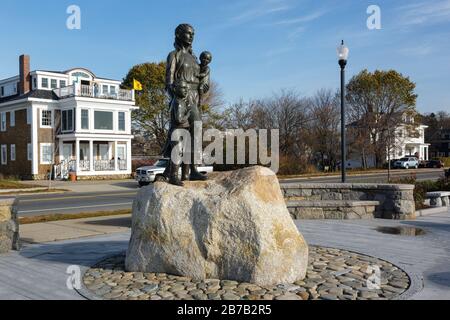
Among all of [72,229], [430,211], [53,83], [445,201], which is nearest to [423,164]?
[53,83]

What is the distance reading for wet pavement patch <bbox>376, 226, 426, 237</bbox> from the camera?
925 cm

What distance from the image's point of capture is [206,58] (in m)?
7.54

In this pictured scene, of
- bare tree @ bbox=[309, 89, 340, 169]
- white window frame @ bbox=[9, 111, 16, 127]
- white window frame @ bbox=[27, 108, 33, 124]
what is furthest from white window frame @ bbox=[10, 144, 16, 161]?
bare tree @ bbox=[309, 89, 340, 169]

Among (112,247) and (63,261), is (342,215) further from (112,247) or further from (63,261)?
(63,261)

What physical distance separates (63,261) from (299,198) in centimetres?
726

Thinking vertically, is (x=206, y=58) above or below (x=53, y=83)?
below

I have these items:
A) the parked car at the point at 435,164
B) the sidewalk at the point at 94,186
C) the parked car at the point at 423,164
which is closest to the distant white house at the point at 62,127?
the sidewalk at the point at 94,186

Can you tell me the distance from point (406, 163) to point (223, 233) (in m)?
52.2

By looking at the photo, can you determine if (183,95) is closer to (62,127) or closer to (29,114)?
(62,127)

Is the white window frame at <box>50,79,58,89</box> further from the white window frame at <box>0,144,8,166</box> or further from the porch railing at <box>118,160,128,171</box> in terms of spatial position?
the porch railing at <box>118,160,128,171</box>

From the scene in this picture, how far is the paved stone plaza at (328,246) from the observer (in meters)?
5.30

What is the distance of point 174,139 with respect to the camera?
23.8 feet

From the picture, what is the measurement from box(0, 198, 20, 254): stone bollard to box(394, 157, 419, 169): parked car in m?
50.3
